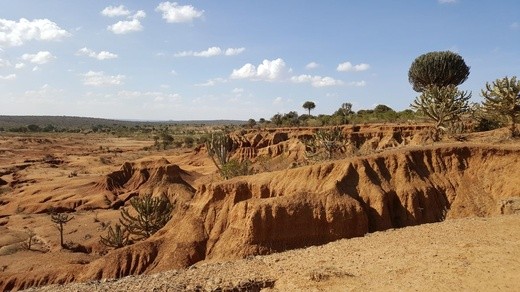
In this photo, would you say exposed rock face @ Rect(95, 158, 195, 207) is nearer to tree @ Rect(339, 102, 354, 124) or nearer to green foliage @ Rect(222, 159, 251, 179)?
green foliage @ Rect(222, 159, 251, 179)

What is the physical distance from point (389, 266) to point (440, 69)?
2840 cm

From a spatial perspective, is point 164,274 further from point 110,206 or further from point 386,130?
point 386,130

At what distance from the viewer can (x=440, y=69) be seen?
35781mm

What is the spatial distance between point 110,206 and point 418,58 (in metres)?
28.2

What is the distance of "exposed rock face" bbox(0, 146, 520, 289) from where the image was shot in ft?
52.0

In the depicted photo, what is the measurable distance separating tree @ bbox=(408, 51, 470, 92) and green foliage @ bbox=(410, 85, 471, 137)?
10.7 metres

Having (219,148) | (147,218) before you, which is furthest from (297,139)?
(147,218)

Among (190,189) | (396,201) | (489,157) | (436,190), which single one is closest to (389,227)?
(396,201)

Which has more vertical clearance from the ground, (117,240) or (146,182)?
(146,182)

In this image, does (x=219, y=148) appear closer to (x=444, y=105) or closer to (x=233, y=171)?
(x=233, y=171)

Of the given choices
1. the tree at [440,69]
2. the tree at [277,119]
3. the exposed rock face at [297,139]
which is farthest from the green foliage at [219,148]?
the tree at [277,119]

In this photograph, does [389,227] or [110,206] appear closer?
[389,227]

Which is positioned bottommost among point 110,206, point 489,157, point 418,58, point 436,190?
point 110,206

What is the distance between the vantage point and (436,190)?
17125 millimetres
